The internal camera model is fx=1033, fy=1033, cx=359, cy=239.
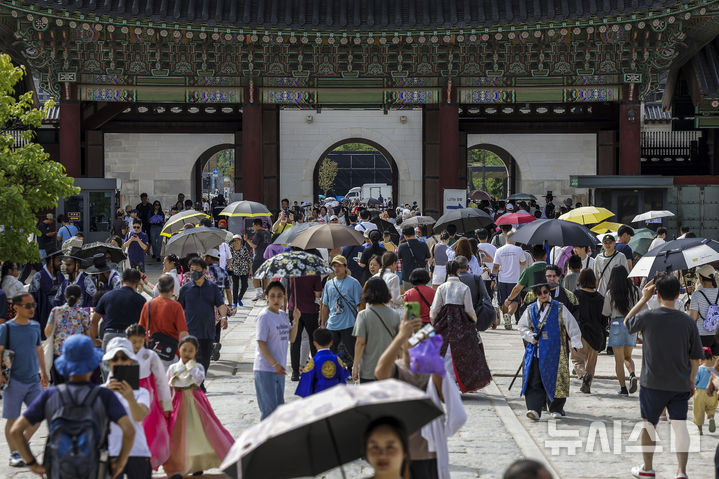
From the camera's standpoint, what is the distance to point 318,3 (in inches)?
935

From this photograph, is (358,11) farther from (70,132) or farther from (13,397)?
(13,397)

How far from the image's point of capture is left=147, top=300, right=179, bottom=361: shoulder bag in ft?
32.5

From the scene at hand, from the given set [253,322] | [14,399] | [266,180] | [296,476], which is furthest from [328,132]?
[296,476]

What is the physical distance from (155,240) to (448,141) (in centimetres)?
790

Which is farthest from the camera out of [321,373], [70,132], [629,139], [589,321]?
[629,139]

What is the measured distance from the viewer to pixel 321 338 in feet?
29.1

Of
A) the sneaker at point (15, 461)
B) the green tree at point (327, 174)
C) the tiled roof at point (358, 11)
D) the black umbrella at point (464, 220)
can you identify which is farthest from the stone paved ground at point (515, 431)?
the green tree at point (327, 174)

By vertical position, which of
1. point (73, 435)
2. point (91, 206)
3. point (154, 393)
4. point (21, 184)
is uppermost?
point (21, 184)

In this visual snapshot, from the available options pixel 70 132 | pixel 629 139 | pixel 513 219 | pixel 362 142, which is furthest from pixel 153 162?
pixel 513 219

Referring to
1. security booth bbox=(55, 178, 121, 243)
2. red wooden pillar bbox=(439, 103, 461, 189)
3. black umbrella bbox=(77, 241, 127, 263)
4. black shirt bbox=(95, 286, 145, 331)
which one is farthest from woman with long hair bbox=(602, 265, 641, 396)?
security booth bbox=(55, 178, 121, 243)

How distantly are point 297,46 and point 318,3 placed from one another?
1.14 m

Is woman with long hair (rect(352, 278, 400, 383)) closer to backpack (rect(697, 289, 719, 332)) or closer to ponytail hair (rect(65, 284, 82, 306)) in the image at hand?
ponytail hair (rect(65, 284, 82, 306))

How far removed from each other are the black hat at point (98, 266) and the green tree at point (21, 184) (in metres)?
3.87

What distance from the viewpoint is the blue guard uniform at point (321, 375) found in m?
8.84
